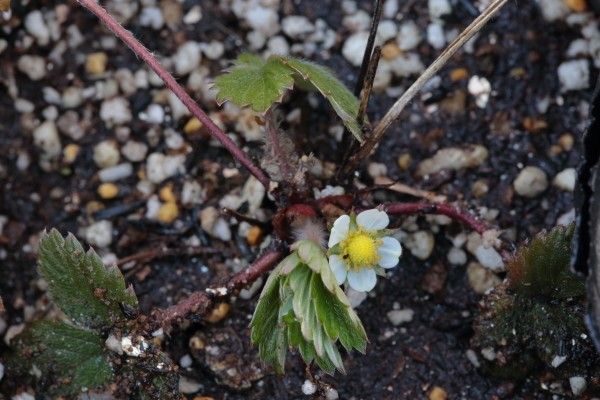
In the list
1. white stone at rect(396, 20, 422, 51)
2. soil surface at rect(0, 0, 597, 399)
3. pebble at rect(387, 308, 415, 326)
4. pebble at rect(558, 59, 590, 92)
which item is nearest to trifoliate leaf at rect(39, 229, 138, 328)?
soil surface at rect(0, 0, 597, 399)

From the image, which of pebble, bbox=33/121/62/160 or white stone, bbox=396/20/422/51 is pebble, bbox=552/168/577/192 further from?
pebble, bbox=33/121/62/160

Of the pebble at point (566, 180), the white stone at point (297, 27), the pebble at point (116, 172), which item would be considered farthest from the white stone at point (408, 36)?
the pebble at point (116, 172)

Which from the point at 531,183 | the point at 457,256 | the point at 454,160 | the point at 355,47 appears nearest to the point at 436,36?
the point at 355,47

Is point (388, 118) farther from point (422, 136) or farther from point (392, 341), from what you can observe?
point (392, 341)

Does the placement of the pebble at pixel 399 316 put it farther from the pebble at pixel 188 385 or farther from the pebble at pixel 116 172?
the pebble at pixel 116 172

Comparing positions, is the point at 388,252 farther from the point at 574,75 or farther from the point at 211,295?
the point at 574,75
